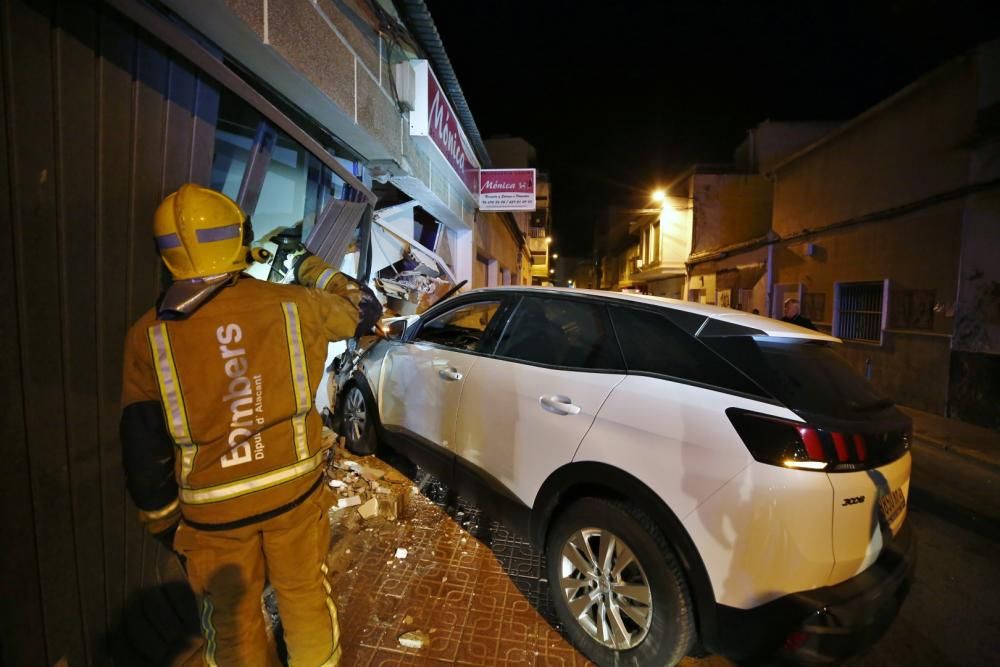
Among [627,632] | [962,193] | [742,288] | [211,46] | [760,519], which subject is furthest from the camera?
[742,288]

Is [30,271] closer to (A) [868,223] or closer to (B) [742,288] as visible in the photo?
(A) [868,223]

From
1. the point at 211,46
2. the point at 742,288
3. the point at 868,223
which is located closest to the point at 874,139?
the point at 868,223

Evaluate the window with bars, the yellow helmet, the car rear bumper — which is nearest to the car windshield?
the car rear bumper

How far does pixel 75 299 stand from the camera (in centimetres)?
152

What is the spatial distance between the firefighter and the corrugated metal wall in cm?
31

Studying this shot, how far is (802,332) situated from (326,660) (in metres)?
2.54

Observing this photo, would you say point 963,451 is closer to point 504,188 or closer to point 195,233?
point 195,233

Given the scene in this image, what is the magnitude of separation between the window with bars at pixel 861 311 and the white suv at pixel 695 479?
28.4ft

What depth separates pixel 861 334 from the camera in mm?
8828

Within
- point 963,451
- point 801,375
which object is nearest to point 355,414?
point 801,375

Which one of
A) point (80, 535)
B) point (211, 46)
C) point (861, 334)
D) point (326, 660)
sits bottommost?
point (326, 660)

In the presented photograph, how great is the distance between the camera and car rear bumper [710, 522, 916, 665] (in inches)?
59.4

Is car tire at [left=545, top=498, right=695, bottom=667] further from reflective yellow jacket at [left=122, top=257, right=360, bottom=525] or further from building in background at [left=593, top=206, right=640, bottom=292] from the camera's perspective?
building in background at [left=593, top=206, right=640, bottom=292]

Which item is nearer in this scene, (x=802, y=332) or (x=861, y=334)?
(x=802, y=332)
